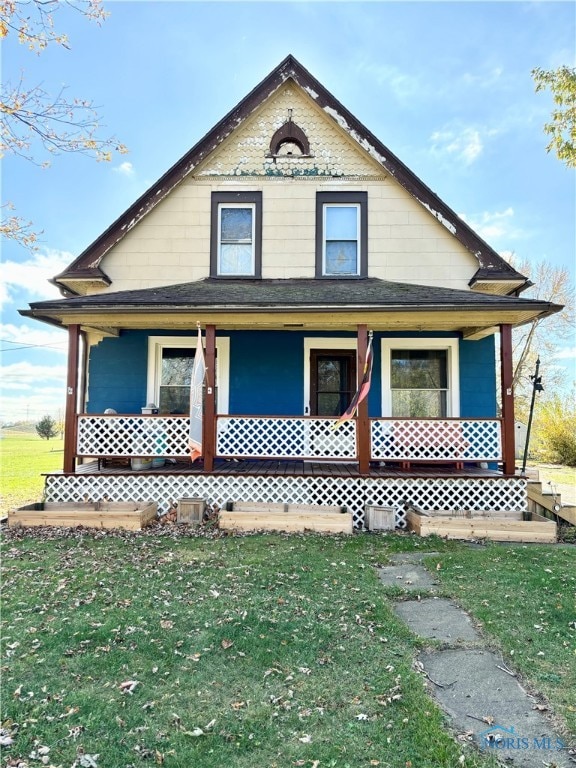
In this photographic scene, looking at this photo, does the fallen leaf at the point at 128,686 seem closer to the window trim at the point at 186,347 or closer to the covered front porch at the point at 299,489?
the covered front porch at the point at 299,489

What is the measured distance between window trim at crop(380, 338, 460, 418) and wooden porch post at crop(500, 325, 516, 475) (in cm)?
169

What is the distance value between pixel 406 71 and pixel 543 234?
51.0 ft

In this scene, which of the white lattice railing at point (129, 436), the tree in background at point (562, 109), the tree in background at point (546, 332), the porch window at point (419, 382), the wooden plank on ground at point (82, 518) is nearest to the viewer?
the wooden plank on ground at point (82, 518)

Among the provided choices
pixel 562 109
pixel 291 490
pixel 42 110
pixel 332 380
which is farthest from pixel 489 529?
pixel 562 109

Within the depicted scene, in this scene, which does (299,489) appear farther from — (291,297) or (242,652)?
(242,652)

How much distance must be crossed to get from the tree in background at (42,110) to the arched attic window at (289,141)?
11.8 feet

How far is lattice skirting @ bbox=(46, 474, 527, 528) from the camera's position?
7.55 meters

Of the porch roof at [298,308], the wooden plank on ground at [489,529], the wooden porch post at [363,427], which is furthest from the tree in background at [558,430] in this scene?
the wooden porch post at [363,427]

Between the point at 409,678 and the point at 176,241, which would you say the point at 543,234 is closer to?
the point at 176,241

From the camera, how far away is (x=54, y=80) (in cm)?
669

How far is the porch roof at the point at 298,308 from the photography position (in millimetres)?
7211

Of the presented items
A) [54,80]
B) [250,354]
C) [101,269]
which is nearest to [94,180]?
[101,269]

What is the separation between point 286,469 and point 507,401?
4.13 metres

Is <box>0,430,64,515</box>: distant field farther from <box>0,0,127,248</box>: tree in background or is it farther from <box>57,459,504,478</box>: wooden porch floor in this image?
<box>0,0,127,248</box>: tree in background
